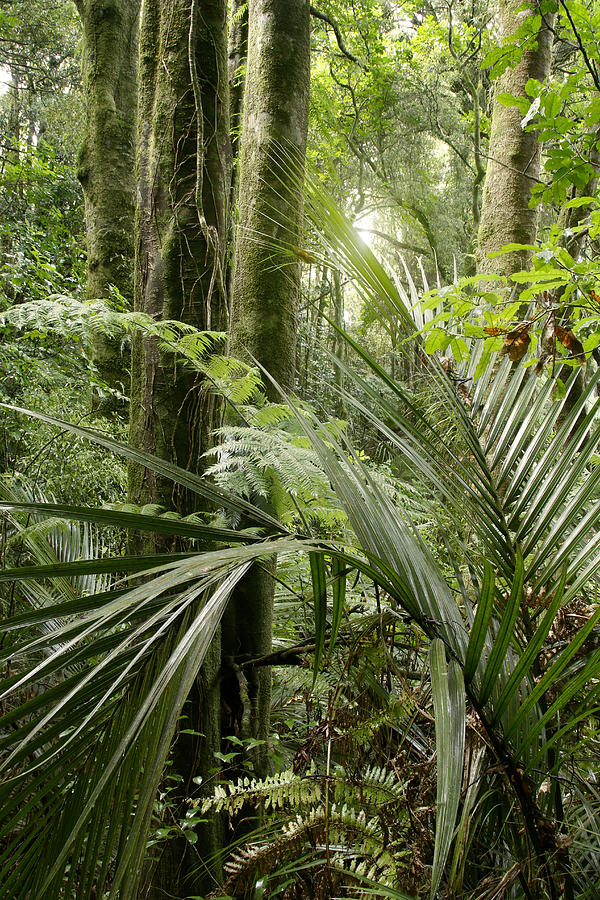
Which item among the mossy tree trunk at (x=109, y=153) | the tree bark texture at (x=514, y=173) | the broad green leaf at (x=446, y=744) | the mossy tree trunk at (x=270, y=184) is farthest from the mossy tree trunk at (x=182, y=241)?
the mossy tree trunk at (x=109, y=153)

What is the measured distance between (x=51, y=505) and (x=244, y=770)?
1594 millimetres

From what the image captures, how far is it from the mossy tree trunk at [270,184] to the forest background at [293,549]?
2 cm

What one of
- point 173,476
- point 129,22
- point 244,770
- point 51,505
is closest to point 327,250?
point 173,476

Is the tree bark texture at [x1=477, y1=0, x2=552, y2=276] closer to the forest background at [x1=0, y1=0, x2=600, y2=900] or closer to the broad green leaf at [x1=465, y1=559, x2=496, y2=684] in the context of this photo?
the forest background at [x1=0, y1=0, x2=600, y2=900]

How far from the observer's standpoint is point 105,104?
20.3 feet

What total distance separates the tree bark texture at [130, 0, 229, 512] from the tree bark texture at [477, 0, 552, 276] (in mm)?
1667

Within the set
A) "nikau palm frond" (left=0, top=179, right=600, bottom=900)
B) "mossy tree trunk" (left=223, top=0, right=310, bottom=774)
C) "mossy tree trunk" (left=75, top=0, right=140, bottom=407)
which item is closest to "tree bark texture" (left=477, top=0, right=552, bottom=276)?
"mossy tree trunk" (left=223, top=0, right=310, bottom=774)

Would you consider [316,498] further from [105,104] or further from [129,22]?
[129,22]

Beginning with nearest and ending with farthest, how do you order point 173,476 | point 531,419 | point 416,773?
point 173,476, point 416,773, point 531,419

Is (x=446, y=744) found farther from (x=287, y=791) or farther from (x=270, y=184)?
(x=270, y=184)

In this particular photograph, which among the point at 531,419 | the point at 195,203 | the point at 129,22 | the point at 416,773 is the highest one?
the point at 129,22

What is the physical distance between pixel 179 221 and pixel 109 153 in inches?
191

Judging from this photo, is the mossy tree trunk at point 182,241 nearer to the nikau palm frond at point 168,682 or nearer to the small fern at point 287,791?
the small fern at point 287,791

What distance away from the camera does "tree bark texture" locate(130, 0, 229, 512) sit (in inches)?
79.8
